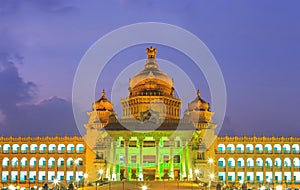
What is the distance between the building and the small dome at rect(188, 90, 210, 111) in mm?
205

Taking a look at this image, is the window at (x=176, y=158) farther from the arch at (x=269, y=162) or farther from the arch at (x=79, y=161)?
the arch at (x=269, y=162)

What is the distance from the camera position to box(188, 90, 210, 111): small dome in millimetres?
113562

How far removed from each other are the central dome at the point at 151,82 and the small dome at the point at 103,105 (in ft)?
18.6

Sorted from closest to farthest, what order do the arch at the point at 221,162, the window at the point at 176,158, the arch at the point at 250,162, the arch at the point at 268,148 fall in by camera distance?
the window at the point at 176,158 < the arch at the point at 250,162 < the arch at the point at 221,162 < the arch at the point at 268,148

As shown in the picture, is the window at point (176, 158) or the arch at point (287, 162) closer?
the window at point (176, 158)

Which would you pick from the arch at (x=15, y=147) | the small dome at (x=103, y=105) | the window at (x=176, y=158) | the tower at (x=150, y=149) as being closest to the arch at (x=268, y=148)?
the tower at (x=150, y=149)

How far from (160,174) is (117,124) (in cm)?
1222

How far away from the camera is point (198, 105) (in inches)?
4486

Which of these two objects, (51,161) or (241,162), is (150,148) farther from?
(51,161)

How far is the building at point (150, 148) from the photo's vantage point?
97.5 metres

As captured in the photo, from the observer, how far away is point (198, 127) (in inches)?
4181

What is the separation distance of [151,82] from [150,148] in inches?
853

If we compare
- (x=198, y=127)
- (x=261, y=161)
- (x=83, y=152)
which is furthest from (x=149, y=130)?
(x=261, y=161)

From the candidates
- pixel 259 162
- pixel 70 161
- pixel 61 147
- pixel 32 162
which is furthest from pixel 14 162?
pixel 259 162
